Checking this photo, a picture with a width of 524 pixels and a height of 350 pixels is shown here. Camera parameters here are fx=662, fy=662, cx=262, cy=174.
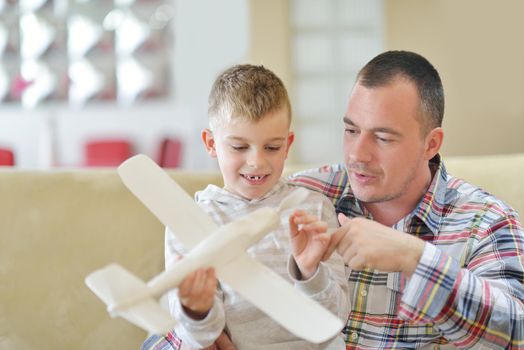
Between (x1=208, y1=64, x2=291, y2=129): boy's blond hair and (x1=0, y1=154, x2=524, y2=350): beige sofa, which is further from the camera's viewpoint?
(x1=0, y1=154, x2=524, y2=350): beige sofa

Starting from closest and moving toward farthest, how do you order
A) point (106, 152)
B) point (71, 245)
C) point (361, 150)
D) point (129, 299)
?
1. point (129, 299)
2. point (361, 150)
3. point (71, 245)
4. point (106, 152)

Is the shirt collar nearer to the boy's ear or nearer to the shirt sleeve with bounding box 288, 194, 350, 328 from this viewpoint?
the shirt sleeve with bounding box 288, 194, 350, 328

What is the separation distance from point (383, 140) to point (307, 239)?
0.48 m

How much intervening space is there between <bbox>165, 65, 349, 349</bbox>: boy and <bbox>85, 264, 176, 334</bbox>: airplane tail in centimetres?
29

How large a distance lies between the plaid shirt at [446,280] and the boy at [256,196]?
0.18 m

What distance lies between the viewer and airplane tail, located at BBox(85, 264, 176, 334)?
908 millimetres

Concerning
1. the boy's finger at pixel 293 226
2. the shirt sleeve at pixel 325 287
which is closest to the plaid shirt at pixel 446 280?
the shirt sleeve at pixel 325 287

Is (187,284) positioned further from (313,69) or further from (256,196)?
(313,69)

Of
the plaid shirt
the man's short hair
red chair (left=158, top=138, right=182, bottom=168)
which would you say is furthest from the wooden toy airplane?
red chair (left=158, top=138, right=182, bottom=168)

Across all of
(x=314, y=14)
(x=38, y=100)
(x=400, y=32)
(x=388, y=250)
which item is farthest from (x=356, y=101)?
(x=38, y=100)

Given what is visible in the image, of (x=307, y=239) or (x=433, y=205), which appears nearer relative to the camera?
(x=307, y=239)

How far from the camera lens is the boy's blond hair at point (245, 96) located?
1333 mm


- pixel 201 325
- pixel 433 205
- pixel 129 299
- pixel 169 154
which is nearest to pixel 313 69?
pixel 169 154

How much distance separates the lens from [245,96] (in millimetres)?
1354
